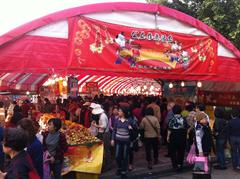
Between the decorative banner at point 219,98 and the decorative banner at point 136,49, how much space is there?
15.6ft

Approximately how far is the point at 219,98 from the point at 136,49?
25.0 feet

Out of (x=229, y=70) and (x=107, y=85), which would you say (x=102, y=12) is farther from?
(x=107, y=85)

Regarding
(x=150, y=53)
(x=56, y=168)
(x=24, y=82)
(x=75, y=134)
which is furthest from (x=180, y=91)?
(x=56, y=168)

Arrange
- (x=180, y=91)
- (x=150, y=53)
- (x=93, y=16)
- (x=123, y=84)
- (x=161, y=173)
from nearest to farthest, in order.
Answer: (x=93, y=16), (x=150, y=53), (x=161, y=173), (x=180, y=91), (x=123, y=84)

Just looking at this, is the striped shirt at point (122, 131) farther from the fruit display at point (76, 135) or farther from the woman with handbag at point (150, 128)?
the woman with handbag at point (150, 128)

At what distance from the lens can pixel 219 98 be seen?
15.9 metres

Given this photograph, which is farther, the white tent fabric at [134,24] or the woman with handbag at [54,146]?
the white tent fabric at [134,24]

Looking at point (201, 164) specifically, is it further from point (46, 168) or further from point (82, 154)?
point (46, 168)

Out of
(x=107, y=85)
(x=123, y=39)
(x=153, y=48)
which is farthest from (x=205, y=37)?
(x=107, y=85)

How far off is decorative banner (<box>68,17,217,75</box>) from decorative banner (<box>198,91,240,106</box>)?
4759 millimetres

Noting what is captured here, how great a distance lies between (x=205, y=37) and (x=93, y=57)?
3.92 m

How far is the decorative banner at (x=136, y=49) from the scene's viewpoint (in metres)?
8.73

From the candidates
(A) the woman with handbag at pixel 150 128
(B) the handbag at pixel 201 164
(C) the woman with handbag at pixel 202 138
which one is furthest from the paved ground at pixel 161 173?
(B) the handbag at pixel 201 164

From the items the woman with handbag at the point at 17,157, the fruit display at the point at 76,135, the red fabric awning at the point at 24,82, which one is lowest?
the fruit display at the point at 76,135
